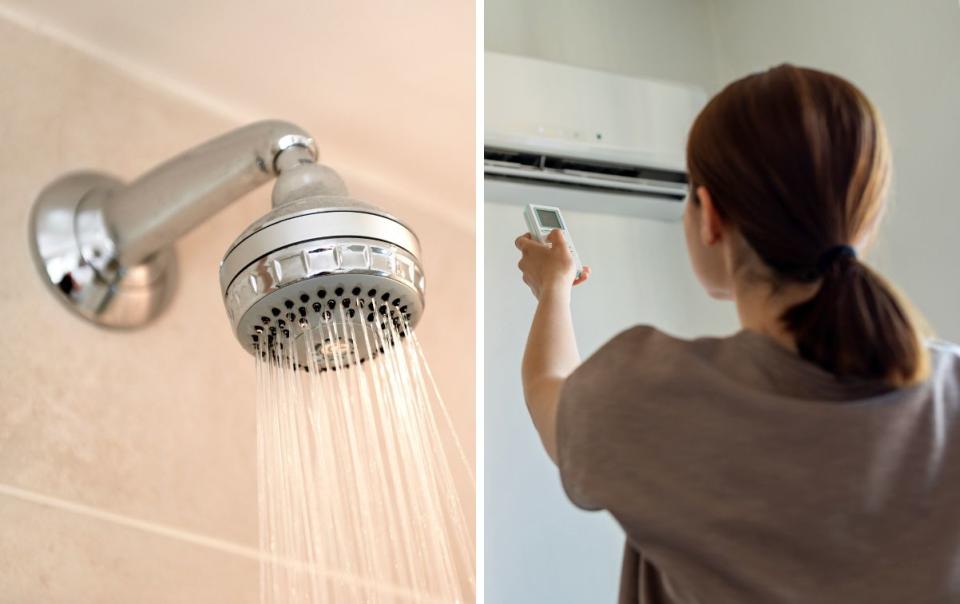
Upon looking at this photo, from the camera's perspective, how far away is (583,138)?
123 cm

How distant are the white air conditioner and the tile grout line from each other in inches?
24.0

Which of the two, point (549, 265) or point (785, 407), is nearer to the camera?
point (785, 407)

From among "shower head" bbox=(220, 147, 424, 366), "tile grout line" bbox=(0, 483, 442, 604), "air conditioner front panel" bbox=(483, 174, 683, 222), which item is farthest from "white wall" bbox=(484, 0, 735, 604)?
"shower head" bbox=(220, 147, 424, 366)

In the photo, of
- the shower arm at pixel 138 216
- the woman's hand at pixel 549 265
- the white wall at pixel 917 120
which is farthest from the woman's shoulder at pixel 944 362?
the white wall at pixel 917 120

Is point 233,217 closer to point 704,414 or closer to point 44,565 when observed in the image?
point 44,565

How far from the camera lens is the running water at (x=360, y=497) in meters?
0.63

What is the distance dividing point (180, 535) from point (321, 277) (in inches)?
12.1

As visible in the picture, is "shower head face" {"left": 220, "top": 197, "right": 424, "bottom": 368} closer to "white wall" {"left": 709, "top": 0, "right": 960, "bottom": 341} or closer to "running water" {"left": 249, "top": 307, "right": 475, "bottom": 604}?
"running water" {"left": 249, "top": 307, "right": 475, "bottom": 604}

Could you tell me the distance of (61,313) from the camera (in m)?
0.68

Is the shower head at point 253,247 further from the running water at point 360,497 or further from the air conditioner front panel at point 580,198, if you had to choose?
the air conditioner front panel at point 580,198

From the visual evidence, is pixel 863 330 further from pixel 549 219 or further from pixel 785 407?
pixel 549 219

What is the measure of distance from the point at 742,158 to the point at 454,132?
457 millimetres

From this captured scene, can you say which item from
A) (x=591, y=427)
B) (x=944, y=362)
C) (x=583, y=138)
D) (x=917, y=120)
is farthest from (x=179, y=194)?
(x=917, y=120)

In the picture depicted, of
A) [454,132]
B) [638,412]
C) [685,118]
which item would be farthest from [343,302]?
[685,118]
